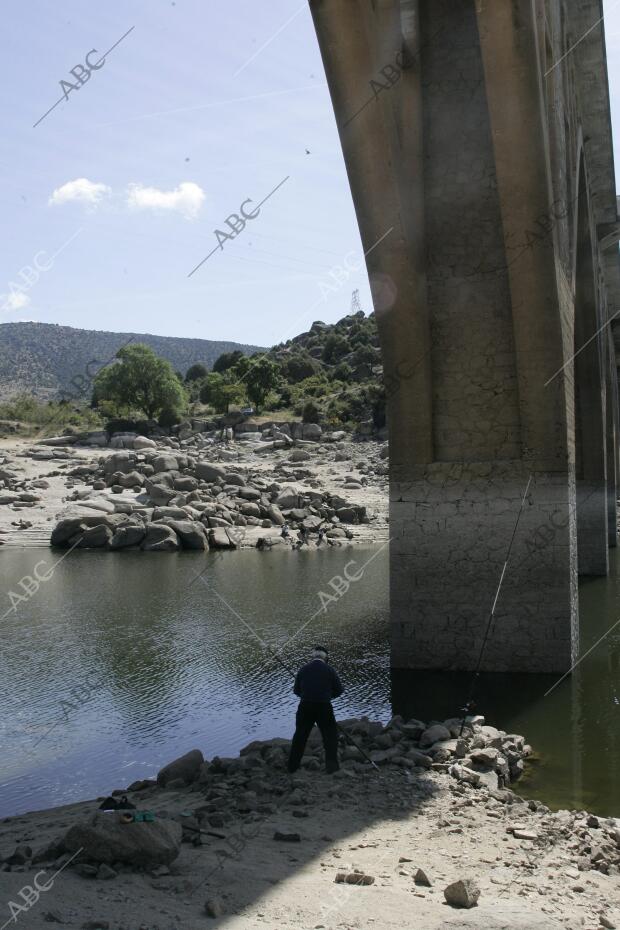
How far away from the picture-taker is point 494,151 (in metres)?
8.67

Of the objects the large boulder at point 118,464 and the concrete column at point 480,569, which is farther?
the large boulder at point 118,464

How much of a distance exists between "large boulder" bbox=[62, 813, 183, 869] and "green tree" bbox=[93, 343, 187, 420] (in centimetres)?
4507

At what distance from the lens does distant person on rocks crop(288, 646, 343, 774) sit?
6.01m

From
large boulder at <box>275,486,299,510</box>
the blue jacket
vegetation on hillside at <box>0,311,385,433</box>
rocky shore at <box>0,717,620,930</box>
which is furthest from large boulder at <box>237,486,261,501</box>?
the blue jacket

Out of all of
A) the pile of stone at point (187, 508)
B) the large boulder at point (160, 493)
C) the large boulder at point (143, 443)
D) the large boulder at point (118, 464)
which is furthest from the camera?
the large boulder at point (143, 443)

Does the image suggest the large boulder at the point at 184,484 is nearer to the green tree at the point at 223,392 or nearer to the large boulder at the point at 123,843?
the green tree at the point at 223,392

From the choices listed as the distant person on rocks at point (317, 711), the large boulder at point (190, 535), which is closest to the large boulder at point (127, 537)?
the large boulder at point (190, 535)

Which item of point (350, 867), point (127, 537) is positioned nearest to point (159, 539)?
point (127, 537)

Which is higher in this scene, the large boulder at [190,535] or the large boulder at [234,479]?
the large boulder at [234,479]

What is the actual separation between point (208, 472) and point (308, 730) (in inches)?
955

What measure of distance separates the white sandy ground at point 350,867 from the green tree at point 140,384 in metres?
43.6

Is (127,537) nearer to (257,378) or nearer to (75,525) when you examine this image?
(75,525)

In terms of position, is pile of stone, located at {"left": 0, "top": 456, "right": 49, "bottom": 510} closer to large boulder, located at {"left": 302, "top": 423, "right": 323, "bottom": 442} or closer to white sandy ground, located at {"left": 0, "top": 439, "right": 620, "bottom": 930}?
large boulder, located at {"left": 302, "top": 423, "right": 323, "bottom": 442}

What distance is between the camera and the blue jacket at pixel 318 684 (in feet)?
19.7
